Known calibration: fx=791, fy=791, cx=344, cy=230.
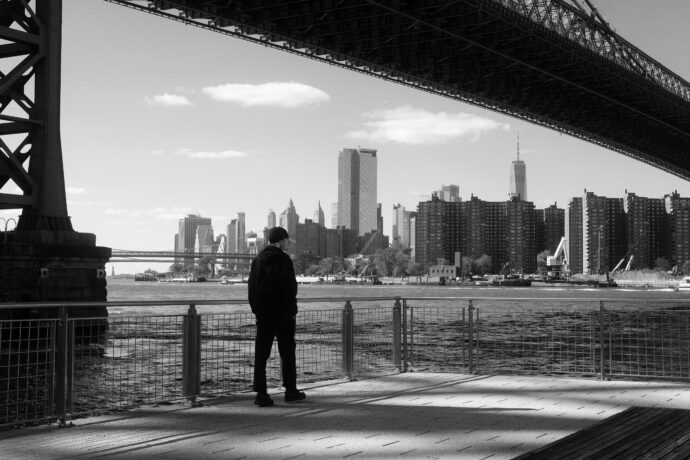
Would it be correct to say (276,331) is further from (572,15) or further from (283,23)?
(572,15)

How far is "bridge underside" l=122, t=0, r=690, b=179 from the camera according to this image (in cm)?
3275

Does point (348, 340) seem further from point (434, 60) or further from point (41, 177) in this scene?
point (434, 60)

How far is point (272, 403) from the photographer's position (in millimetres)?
7262

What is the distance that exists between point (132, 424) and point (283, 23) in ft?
98.5

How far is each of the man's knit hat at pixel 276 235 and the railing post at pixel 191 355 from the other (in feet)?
3.25

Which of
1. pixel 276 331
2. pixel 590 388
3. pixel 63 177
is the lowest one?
pixel 590 388

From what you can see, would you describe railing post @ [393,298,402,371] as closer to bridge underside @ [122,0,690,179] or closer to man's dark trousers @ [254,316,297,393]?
man's dark trousers @ [254,316,297,393]

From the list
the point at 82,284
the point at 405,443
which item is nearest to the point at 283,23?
the point at 82,284

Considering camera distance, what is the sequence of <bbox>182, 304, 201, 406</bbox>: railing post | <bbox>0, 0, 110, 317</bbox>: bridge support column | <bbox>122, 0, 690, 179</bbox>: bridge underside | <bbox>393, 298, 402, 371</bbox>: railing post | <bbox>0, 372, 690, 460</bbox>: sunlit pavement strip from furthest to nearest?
<bbox>122, 0, 690, 179</bbox>: bridge underside, <bbox>0, 0, 110, 317</bbox>: bridge support column, <bbox>393, 298, 402, 371</bbox>: railing post, <bbox>182, 304, 201, 406</bbox>: railing post, <bbox>0, 372, 690, 460</bbox>: sunlit pavement strip

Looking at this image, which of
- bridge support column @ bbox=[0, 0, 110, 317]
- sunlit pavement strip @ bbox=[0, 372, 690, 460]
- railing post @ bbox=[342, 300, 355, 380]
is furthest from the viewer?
bridge support column @ bbox=[0, 0, 110, 317]

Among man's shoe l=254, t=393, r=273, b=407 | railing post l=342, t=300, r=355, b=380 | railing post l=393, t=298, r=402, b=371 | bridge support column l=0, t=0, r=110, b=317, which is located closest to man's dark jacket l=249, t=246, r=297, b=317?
man's shoe l=254, t=393, r=273, b=407

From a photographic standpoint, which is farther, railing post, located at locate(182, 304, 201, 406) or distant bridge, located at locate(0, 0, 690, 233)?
distant bridge, located at locate(0, 0, 690, 233)

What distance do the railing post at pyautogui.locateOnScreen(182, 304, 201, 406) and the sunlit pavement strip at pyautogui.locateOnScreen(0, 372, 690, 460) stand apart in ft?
0.72

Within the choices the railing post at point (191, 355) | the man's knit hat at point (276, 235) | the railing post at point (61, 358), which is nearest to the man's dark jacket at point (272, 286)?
the man's knit hat at point (276, 235)
